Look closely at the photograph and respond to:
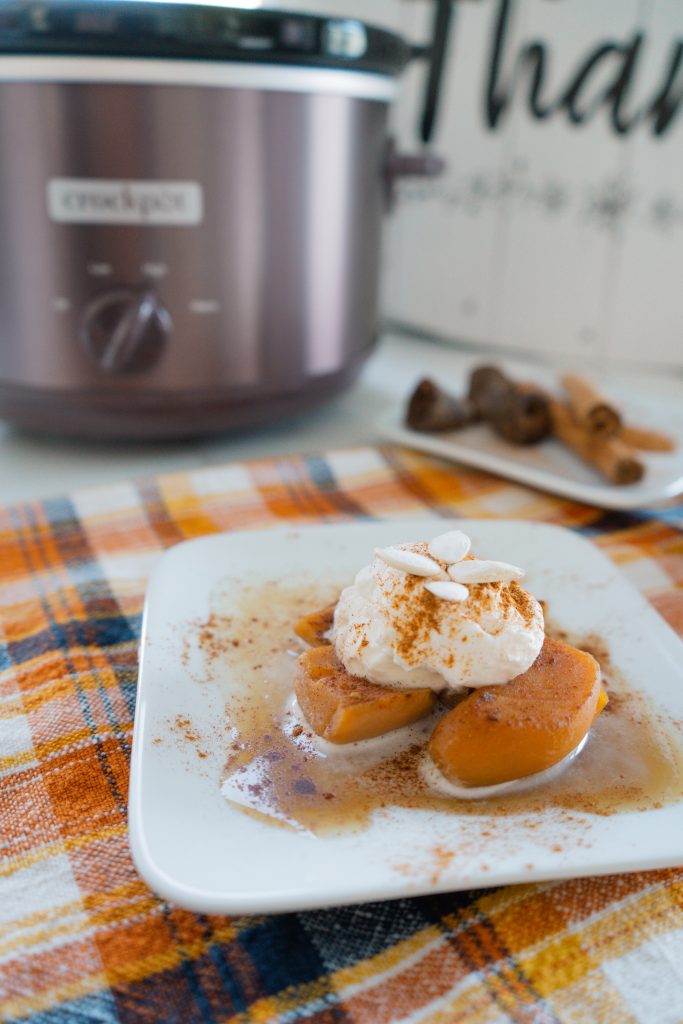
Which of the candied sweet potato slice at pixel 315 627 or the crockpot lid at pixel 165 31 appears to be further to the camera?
the crockpot lid at pixel 165 31

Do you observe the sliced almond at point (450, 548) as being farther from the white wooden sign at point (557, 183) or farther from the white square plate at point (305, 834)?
the white wooden sign at point (557, 183)

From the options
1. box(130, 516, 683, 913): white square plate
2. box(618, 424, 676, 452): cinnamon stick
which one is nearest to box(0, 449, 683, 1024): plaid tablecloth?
box(130, 516, 683, 913): white square plate

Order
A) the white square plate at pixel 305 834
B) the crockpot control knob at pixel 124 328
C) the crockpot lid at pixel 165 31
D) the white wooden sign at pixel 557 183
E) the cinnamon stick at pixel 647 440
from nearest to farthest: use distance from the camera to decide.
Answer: the white square plate at pixel 305 834 < the crockpot lid at pixel 165 31 < the crockpot control knob at pixel 124 328 < the cinnamon stick at pixel 647 440 < the white wooden sign at pixel 557 183

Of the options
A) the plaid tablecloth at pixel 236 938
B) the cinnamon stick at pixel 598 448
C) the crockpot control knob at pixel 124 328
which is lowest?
the cinnamon stick at pixel 598 448

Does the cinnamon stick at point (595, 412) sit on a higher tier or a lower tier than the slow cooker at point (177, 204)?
lower

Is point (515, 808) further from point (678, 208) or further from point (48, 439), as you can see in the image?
point (678, 208)

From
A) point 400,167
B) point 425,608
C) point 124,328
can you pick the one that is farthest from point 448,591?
point 400,167

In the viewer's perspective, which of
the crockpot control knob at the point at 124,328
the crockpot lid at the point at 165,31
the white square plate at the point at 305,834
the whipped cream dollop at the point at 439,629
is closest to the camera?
the white square plate at the point at 305,834

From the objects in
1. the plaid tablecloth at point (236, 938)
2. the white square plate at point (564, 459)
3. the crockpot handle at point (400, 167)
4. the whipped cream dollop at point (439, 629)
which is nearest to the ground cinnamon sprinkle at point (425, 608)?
the whipped cream dollop at point (439, 629)
